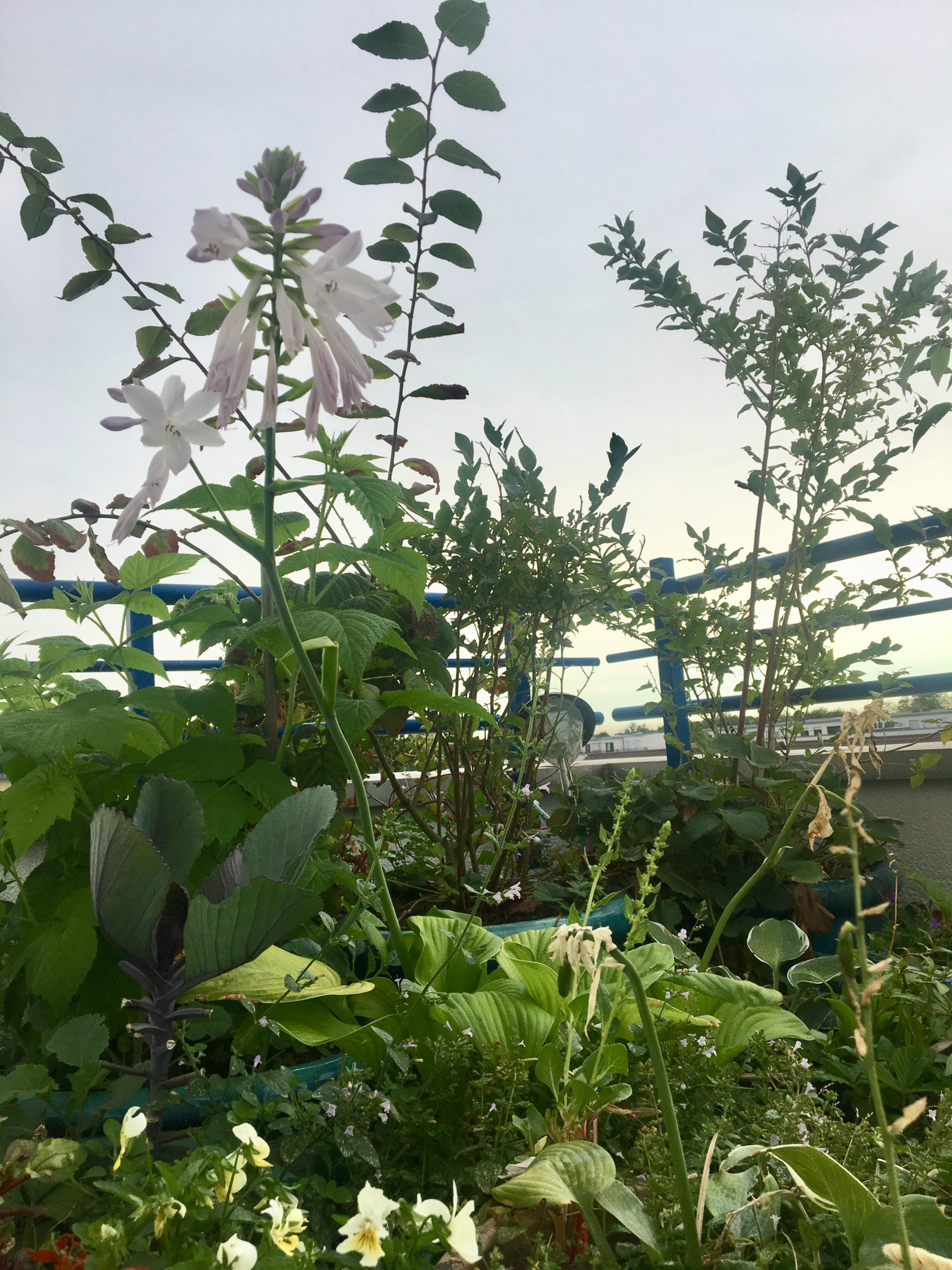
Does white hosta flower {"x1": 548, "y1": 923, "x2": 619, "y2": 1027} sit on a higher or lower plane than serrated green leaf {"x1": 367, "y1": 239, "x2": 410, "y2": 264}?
lower

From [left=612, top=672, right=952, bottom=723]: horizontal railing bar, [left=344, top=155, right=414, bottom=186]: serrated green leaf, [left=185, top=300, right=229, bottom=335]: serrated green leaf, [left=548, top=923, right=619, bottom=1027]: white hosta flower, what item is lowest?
[left=548, top=923, right=619, bottom=1027]: white hosta flower

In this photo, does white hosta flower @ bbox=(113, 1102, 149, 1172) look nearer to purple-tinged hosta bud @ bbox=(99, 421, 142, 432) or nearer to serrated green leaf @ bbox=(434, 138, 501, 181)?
purple-tinged hosta bud @ bbox=(99, 421, 142, 432)

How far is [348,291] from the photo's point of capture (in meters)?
0.66

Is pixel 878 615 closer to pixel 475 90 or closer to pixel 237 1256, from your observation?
pixel 475 90

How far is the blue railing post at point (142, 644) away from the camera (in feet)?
8.57

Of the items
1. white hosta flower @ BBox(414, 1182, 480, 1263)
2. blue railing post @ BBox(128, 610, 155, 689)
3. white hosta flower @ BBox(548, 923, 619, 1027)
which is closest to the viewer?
white hosta flower @ BBox(414, 1182, 480, 1263)

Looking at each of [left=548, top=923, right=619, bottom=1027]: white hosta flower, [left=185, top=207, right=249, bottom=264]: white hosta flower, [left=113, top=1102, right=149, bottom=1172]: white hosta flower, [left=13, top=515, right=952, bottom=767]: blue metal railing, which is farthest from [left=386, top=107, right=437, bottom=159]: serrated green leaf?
[left=113, top=1102, right=149, bottom=1172]: white hosta flower

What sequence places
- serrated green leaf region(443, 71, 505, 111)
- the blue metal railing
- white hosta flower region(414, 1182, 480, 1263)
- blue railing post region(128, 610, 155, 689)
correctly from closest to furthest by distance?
white hosta flower region(414, 1182, 480, 1263) → serrated green leaf region(443, 71, 505, 111) → the blue metal railing → blue railing post region(128, 610, 155, 689)

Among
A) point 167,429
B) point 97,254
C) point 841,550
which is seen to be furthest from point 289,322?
point 841,550

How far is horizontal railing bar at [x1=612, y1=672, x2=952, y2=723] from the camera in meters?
2.32

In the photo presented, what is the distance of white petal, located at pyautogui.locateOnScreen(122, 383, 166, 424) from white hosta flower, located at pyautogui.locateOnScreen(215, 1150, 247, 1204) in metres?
0.64

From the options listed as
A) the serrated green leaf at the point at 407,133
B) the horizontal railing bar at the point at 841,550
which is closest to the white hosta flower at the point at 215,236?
the serrated green leaf at the point at 407,133

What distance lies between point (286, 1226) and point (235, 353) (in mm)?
683

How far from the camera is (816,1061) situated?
1.28m
